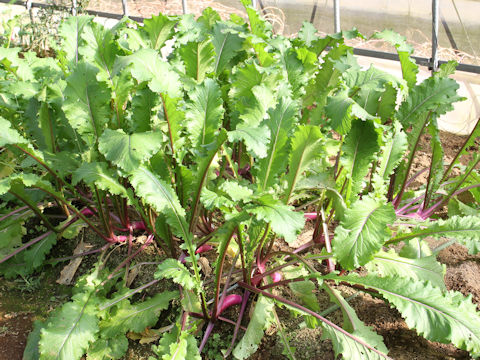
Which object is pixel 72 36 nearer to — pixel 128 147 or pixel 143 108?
pixel 143 108

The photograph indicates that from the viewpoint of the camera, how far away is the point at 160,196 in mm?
1833

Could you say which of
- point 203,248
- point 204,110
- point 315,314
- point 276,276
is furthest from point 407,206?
point 204,110

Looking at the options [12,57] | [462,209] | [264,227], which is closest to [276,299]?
[264,227]

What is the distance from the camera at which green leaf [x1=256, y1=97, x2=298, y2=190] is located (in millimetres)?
1887

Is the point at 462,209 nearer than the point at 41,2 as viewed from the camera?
Yes

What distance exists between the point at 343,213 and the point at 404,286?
358 mm

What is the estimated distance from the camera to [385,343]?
6.15 ft

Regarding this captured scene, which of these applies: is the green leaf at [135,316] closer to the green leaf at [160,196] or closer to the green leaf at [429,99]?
the green leaf at [160,196]

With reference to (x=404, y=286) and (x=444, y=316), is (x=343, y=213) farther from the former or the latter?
(x=444, y=316)

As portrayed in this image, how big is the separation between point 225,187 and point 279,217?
25cm

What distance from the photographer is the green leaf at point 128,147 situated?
1690 mm

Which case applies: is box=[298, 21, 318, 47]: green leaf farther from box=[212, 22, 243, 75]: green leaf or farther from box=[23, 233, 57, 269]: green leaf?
box=[23, 233, 57, 269]: green leaf

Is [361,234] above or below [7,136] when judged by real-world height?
below

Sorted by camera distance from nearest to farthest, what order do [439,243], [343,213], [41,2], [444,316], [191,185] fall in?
1. [444,316]
2. [343,213]
3. [191,185]
4. [439,243]
5. [41,2]
